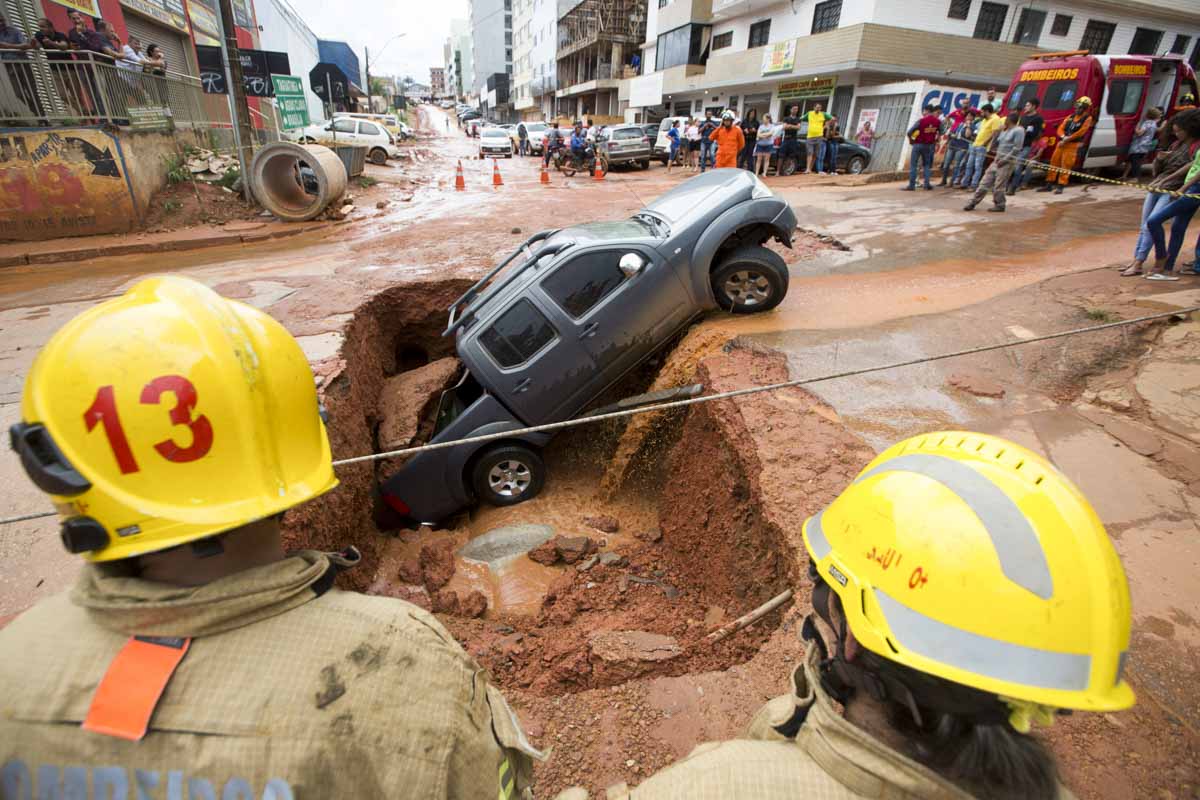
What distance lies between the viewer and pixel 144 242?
399 inches

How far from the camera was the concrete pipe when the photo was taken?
11430 mm

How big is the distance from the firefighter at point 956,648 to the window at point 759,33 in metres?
30.3

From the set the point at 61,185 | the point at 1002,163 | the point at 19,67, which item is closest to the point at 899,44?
the point at 1002,163

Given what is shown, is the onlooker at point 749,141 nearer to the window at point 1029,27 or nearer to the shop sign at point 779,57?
the shop sign at point 779,57

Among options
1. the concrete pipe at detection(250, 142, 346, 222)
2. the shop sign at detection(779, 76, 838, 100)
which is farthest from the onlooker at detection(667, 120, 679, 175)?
the concrete pipe at detection(250, 142, 346, 222)

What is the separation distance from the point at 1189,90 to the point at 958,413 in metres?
14.6

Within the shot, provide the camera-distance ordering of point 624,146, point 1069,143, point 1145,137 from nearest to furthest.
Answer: point 1069,143 → point 1145,137 → point 624,146

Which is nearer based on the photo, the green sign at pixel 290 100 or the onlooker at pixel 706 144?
the green sign at pixel 290 100

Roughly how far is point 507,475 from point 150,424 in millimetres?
4112

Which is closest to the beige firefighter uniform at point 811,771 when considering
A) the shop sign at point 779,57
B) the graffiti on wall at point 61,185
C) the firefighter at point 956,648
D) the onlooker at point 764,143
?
the firefighter at point 956,648

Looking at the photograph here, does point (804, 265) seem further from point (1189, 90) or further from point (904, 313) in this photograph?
point (1189, 90)

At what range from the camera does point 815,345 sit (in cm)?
496

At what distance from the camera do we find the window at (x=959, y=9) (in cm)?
2012

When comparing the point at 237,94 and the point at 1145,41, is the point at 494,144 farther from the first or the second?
the point at 1145,41
